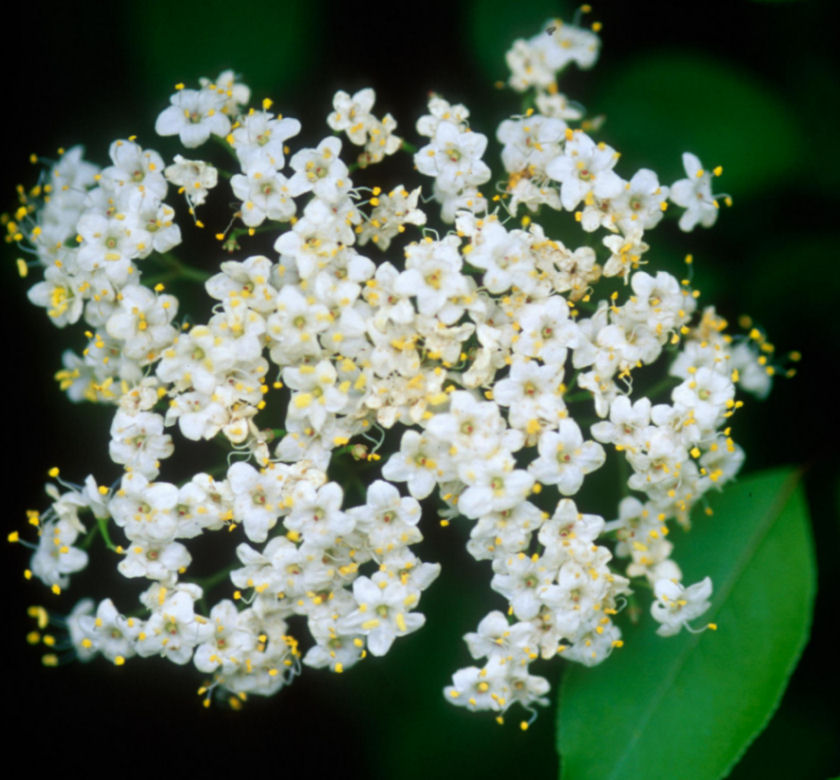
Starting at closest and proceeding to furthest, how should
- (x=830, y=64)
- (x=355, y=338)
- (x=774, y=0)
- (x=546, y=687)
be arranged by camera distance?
(x=355, y=338) → (x=546, y=687) → (x=774, y=0) → (x=830, y=64)

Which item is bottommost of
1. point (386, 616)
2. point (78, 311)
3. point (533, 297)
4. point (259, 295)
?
point (386, 616)

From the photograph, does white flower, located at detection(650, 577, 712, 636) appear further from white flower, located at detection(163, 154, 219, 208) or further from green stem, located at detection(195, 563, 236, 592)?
white flower, located at detection(163, 154, 219, 208)

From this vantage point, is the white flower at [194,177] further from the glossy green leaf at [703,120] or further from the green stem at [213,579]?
the glossy green leaf at [703,120]

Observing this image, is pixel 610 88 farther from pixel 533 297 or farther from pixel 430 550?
pixel 430 550

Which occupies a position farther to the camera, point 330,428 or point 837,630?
point 837,630

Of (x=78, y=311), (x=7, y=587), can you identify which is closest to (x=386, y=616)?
(x=78, y=311)

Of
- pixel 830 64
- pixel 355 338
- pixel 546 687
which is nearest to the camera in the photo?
pixel 355 338

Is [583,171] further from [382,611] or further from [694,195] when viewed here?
[382,611]

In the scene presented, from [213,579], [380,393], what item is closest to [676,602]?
[380,393]
